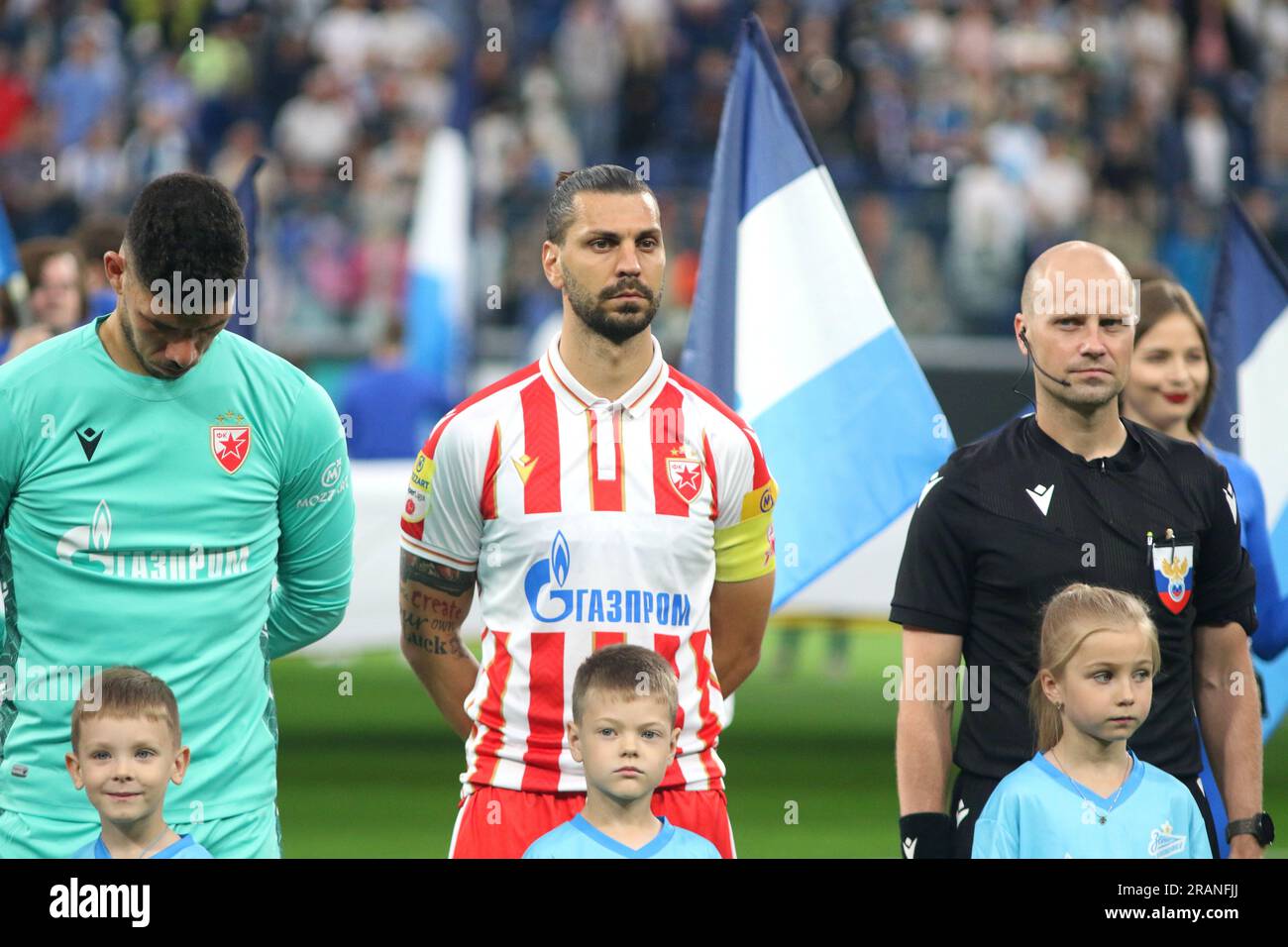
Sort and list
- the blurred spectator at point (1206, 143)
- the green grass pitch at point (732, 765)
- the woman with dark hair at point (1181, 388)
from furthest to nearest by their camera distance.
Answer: the blurred spectator at point (1206, 143)
the green grass pitch at point (732, 765)
the woman with dark hair at point (1181, 388)

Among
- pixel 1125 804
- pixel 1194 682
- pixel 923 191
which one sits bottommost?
pixel 1125 804

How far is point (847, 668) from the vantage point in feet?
47.3

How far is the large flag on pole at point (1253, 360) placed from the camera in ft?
22.9

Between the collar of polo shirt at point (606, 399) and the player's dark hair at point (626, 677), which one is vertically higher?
the collar of polo shirt at point (606, 399)

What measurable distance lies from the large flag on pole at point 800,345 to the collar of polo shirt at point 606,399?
6.07 ft

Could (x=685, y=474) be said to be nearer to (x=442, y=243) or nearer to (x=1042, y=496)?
(x=1042, y=496)

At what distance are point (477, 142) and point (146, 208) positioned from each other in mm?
14033

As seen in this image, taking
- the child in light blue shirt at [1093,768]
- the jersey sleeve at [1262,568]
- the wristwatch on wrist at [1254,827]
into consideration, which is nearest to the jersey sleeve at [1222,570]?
the child in light blue shirt at [1093,768]

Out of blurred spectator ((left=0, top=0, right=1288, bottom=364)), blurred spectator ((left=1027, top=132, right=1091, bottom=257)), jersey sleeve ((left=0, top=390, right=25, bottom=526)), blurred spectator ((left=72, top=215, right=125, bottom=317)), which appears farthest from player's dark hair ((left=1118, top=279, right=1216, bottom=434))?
blurred spectator ((left=1027, top=132, right=1091, bottom=257))

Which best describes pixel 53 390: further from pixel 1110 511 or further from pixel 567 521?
pixel 1110 511

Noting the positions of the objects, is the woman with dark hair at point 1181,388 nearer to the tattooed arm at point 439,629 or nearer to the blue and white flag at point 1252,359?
the blue and white flag at point 1252,359

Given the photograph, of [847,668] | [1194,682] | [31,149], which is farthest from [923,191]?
[1194,682]

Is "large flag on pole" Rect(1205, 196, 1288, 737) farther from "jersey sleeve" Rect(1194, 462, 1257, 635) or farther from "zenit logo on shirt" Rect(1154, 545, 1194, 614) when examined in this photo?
"zenit logo on shirt" Rect(1154, 545, 1194, 614)

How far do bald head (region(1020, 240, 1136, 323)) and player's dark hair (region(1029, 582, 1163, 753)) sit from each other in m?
0.60
